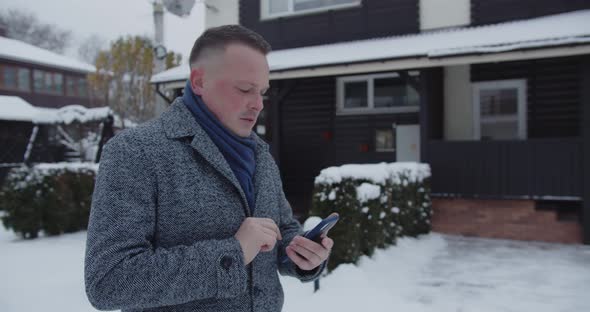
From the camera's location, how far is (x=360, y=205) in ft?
16.3

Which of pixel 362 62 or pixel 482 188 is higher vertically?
pixel 362 62

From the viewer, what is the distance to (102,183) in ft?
3.61

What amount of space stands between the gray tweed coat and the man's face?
87 mm

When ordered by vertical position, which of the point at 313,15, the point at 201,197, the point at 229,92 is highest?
the point at 313,15

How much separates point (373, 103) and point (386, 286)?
5.74 metres

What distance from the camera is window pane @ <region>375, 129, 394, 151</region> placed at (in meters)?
9.62

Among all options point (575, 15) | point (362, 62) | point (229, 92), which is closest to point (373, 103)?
point (362, 62)

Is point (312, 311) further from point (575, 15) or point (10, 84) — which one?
point (575, 15)

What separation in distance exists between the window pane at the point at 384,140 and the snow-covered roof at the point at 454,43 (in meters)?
1.96

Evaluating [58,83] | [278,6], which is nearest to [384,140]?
[278,6]

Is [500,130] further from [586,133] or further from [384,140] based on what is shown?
[384,140]

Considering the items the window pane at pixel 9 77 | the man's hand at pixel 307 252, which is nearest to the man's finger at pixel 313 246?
the man's hand at pixel 307 252

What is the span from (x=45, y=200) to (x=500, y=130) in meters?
8.68

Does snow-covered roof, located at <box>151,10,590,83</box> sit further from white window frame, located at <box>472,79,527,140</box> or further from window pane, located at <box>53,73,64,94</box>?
window pane, located at <box>53,73,64,94</box>
